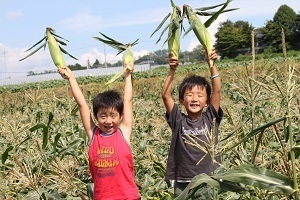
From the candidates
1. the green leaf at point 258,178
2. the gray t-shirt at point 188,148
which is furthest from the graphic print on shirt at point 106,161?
the green leaf at point 258,178

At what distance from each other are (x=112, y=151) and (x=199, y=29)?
0.89 meters

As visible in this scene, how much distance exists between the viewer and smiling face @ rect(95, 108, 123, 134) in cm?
273

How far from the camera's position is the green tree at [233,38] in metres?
63.4

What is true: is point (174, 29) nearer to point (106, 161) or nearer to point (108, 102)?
point (108, 102)

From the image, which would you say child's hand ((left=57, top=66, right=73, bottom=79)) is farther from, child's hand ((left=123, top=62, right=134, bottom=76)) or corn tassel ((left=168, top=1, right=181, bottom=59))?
corn tassel ((left=168, top=1, right=181, bottom=59))

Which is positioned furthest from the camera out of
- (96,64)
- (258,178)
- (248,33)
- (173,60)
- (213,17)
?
(96,64)

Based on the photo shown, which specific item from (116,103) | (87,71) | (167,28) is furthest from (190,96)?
(87,71)

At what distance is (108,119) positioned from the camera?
2725 mm

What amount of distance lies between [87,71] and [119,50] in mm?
61067

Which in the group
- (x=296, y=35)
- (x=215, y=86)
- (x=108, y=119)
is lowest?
(x=108, y=119)

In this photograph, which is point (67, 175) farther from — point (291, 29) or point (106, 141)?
point (291, 29)

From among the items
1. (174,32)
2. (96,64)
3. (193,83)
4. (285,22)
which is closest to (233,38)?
(285,22)

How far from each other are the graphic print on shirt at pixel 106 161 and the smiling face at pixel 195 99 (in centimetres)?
52

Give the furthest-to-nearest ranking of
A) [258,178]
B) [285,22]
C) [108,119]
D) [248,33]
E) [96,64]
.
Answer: [96,64] < [248,33] < [285,22] < [108,119] < [258,178]
